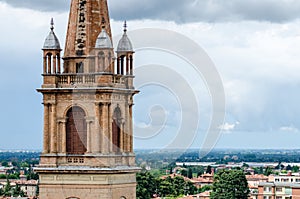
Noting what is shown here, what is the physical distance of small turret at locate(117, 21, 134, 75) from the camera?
4825 cm

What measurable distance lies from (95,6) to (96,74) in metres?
3.05

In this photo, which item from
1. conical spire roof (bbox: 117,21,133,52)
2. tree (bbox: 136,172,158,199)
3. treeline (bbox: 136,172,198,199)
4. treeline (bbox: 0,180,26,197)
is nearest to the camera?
conical spire roof (bbox: 117,21,133,52)

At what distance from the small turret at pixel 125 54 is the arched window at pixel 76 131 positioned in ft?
8.36

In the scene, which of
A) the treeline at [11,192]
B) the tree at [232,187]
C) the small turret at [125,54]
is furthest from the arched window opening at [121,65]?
the treeline at [11,192]

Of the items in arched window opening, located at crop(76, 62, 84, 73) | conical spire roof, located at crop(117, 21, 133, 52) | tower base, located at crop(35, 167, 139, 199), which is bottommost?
tower base, located at crop(35, 167, 139, 199)

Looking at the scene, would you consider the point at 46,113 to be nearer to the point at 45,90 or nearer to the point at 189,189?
the point at 45,90

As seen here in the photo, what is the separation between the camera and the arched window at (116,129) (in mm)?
47812

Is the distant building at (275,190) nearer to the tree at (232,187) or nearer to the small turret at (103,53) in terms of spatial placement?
the tree at (232,187)

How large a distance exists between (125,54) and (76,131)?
12.7 ft

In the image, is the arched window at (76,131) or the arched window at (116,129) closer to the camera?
the arched window at (76,131)

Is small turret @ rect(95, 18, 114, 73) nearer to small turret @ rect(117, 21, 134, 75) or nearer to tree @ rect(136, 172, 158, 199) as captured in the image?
small turret @ rect(117, 21, 134, 75)

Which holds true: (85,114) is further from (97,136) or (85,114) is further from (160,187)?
(160,187)

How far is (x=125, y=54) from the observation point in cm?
4831

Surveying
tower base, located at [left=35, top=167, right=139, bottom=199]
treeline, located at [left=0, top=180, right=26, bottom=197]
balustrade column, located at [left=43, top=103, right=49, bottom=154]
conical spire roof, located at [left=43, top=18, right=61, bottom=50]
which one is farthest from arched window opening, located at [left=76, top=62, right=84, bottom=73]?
treeline, located at [left=0, top=180, right=26, bottom=197]
